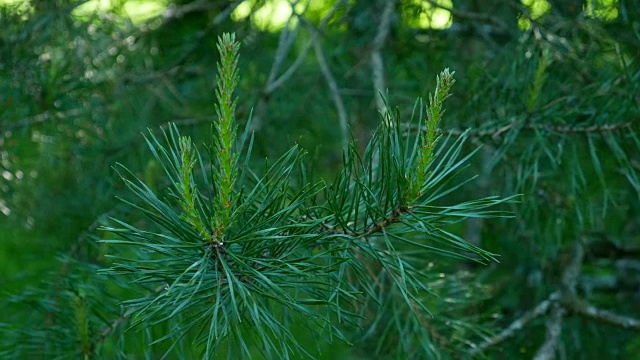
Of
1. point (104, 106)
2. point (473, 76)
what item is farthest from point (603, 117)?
point (104, 106)

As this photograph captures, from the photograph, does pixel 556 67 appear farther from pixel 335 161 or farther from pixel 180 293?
pixel 335 161

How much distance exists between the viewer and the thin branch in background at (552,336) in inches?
48.4

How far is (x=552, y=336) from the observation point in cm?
127

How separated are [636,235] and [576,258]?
1.47ft

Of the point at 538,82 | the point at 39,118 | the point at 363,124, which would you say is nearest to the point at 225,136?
the point at 538,82

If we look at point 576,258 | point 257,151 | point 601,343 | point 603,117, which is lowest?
point 601,343

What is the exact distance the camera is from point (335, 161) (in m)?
2.50

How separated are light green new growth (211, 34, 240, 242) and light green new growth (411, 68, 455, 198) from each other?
0.14 m

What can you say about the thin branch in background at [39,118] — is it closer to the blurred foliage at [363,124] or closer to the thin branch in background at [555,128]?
the blurred foliage at [363,124]

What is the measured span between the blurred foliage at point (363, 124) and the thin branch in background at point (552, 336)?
0.19 feet

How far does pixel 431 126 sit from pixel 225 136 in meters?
0.15

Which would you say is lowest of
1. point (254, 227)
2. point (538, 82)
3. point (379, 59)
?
point (254, 227)

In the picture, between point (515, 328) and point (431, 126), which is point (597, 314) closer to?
point (515, 328)

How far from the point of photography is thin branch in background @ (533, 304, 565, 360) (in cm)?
123
